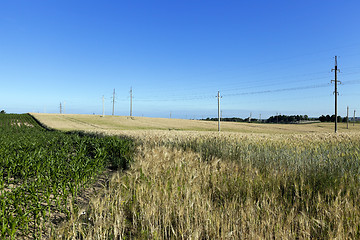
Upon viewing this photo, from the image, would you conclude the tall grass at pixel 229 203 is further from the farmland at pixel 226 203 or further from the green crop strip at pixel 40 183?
the green crop strip at pixel 40 183

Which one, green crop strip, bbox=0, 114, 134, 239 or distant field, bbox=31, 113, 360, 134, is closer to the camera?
green crop strip, bbox=0, 114, 134, 239

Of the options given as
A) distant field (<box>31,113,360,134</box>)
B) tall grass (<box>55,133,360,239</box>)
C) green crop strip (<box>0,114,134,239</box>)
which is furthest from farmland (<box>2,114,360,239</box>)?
distant field (<box>31,113,360,134</box>)

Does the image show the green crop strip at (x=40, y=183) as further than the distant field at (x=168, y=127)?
No

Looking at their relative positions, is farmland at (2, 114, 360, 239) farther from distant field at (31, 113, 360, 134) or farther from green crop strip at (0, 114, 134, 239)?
distant field at (31, 113, 360, 134)

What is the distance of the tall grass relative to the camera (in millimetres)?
2893

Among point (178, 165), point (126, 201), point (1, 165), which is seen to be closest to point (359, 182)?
point (178, 165)

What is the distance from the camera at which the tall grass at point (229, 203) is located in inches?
114

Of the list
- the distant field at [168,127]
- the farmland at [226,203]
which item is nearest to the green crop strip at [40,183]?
the farmland at [226,203]

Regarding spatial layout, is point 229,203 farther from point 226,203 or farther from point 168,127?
point 168,127

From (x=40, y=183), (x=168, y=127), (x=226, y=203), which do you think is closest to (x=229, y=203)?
(x=226, y=203)

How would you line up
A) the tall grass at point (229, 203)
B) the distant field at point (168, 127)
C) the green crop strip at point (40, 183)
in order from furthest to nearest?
the distant field at point (168, 127) < the green crop strip at point (40, 183) < the tall grass at point (229, 203)

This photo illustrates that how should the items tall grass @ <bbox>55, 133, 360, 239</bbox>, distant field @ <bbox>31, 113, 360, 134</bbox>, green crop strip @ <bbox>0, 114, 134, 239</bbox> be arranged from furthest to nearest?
distant field @ <bbox>31, 113, 360, 134</bbox> < green crop strip @ <bbox>0, 114, 134, 239</bbox> < tall grass @ <bbox>55, 133, 360, 239</bbox>

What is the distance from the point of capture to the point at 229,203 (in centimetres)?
371

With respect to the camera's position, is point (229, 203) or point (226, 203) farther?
point (226, 203)
